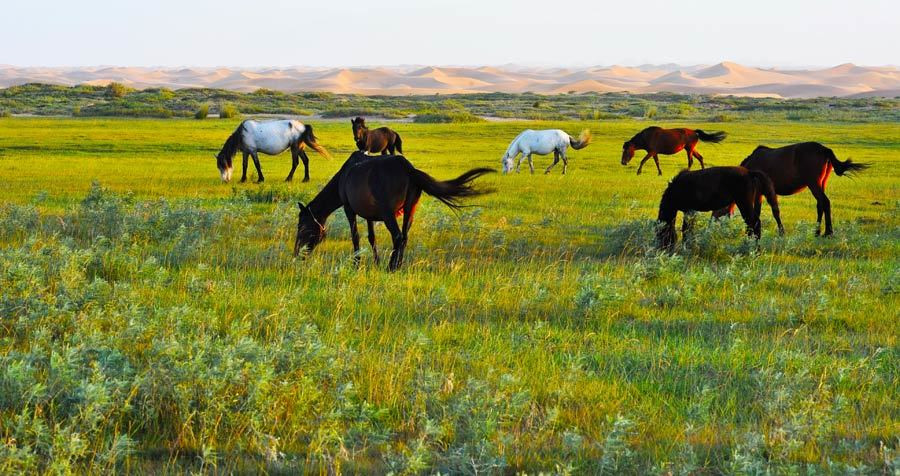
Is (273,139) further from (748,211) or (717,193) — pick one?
(748,211)

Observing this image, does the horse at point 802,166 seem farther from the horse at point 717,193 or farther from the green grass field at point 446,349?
the horse at point 717,193

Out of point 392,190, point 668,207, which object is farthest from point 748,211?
point 392,190

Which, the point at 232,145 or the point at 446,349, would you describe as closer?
the point at 446,349

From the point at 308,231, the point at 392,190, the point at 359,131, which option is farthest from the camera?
the point at 359,131

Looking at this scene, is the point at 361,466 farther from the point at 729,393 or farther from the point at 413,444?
the point at 729,393

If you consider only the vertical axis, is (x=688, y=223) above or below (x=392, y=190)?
below

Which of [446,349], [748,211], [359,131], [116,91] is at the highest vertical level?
[116,91]

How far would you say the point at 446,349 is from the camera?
641cm

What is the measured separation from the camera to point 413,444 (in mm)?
4285

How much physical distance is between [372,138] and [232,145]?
4485 mm

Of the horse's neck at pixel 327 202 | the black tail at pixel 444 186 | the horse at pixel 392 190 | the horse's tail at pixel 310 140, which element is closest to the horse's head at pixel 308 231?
the horse's neck at pixel 327 202

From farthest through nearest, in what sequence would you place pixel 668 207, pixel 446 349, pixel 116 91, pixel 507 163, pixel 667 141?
pixel 116 91
pixel 507 163
pixel 667 141
pixel 668 207
pixel 446 349

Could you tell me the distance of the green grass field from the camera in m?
4.40

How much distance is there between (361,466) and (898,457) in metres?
2.73
